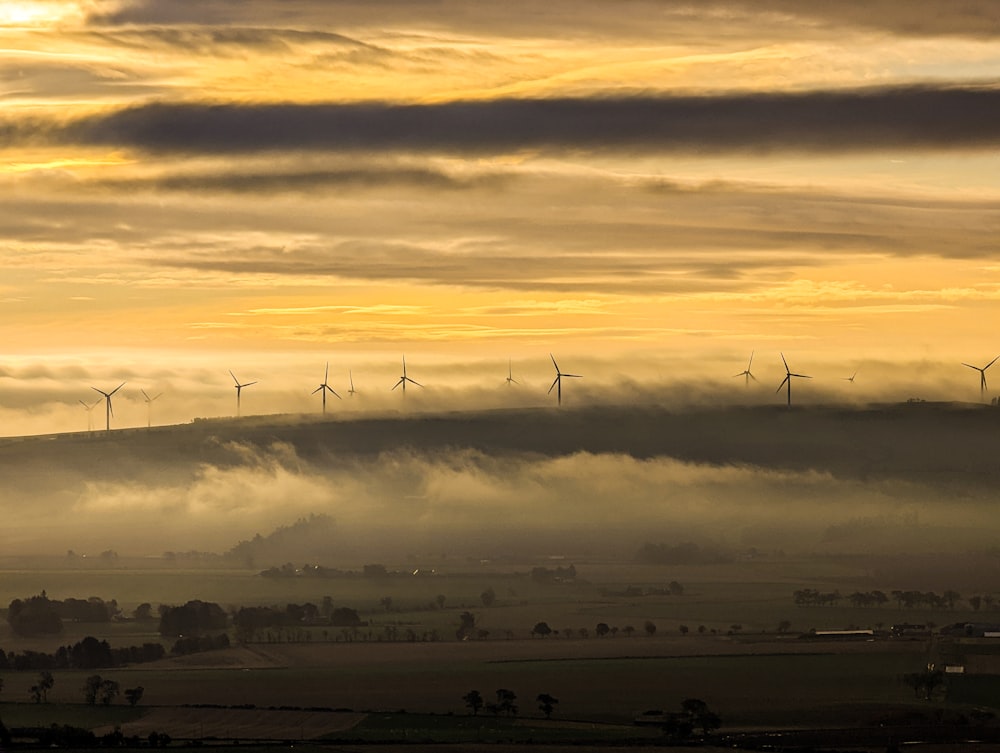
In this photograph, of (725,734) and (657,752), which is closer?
(657,752)

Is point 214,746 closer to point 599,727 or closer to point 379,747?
point 379,747

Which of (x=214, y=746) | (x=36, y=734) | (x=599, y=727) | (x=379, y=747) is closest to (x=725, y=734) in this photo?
(x=599, y=727)

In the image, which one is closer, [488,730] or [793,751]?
[793,751]

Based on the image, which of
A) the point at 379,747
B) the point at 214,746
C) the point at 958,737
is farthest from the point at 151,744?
the point at 958,737

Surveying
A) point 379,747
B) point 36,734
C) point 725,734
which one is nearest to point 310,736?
point 379,747

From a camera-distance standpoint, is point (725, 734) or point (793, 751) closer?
point (793, 751)

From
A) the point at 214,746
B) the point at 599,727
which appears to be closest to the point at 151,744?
the point at 214,746

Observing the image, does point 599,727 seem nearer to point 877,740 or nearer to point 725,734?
point 725,734
